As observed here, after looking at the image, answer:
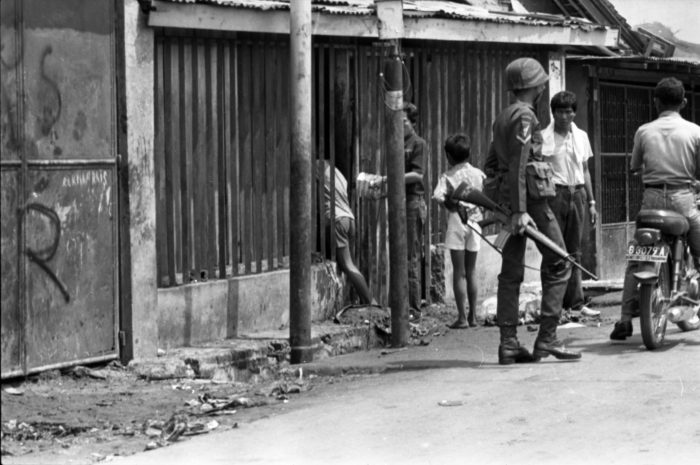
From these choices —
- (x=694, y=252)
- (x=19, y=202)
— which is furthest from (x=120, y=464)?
(x=694, y=252)

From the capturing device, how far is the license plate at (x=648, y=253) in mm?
9945

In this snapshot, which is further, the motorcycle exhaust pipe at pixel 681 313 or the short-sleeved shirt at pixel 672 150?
the motorcycle exhaust pipe at pixel 681 313

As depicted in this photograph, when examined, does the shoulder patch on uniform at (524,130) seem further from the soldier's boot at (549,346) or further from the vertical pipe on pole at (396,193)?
the vertical pipe on pole at (396,193)

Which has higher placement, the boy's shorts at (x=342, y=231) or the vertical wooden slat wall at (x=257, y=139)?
the vertical wooden slat wall at (x=257, y=139)

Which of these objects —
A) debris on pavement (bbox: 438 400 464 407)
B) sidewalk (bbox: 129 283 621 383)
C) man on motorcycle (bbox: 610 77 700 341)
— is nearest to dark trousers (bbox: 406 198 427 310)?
sidewalk (bbox: 129 283 621 383)

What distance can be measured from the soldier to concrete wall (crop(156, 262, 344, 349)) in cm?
225

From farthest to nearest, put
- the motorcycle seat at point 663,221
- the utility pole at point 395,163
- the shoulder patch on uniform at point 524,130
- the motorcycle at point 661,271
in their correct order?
the utility pole at point 395,163, the motorcycle seat at point 663,221, the motorcycle at point 661,271, the shoulder patch on uniform at point 524,130

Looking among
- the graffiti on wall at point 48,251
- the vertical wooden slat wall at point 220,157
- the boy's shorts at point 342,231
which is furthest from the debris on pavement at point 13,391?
the boy's shorts at point 342,231

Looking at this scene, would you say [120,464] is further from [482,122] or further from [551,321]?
[482,122]

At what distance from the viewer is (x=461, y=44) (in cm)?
1377

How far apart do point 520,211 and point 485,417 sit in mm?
2016

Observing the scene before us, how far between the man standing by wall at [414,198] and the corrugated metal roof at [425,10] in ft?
2.85

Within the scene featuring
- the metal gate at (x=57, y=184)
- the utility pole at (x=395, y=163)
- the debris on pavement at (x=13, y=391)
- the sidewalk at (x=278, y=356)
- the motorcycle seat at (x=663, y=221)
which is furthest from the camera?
the utility pole at (x=395, y=163)

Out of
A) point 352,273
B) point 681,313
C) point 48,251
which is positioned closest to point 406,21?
point 352,273
